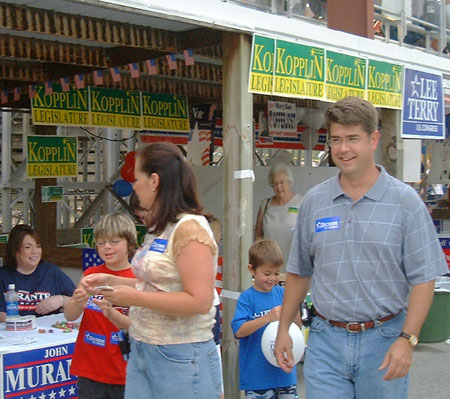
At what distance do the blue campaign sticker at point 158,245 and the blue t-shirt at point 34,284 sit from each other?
8.15 feet

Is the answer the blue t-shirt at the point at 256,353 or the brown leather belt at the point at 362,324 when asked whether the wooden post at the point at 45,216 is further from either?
the brown leather belt at the point at 362,324

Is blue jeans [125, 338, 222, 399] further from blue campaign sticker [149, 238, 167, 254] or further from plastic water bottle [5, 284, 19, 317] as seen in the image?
plastic water bottle [5, 284, 19, 317]

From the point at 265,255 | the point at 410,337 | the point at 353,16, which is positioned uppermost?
the point at 353,16

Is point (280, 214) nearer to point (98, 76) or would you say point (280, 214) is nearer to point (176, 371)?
point (98, 76)

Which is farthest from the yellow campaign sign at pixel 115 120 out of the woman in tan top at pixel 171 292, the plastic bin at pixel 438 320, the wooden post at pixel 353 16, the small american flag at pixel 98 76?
the woman in tan top at pixel 171 292

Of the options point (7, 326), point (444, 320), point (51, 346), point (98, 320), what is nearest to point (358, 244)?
point (98, 320)

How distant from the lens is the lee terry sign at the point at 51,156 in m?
8.93

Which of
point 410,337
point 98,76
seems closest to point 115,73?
point 98,76

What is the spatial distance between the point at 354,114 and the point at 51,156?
6.63 metres

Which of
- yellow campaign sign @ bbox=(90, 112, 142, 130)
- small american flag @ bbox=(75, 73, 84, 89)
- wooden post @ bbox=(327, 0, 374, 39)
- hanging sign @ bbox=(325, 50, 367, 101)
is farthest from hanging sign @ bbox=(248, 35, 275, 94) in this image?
yellow campaign sign @ bbox=(90, 112, 142, 130)

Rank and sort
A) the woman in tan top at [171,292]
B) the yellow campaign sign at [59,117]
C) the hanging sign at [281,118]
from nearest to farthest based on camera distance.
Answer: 1. the woman in tan top at [171,292]
2. the yellow campaign sign at [59,117]
3. the hanging sign at [281,118]

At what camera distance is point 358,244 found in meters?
3.05

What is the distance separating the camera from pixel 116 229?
13.1 feet

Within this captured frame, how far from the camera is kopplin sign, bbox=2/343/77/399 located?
14.2 feet
